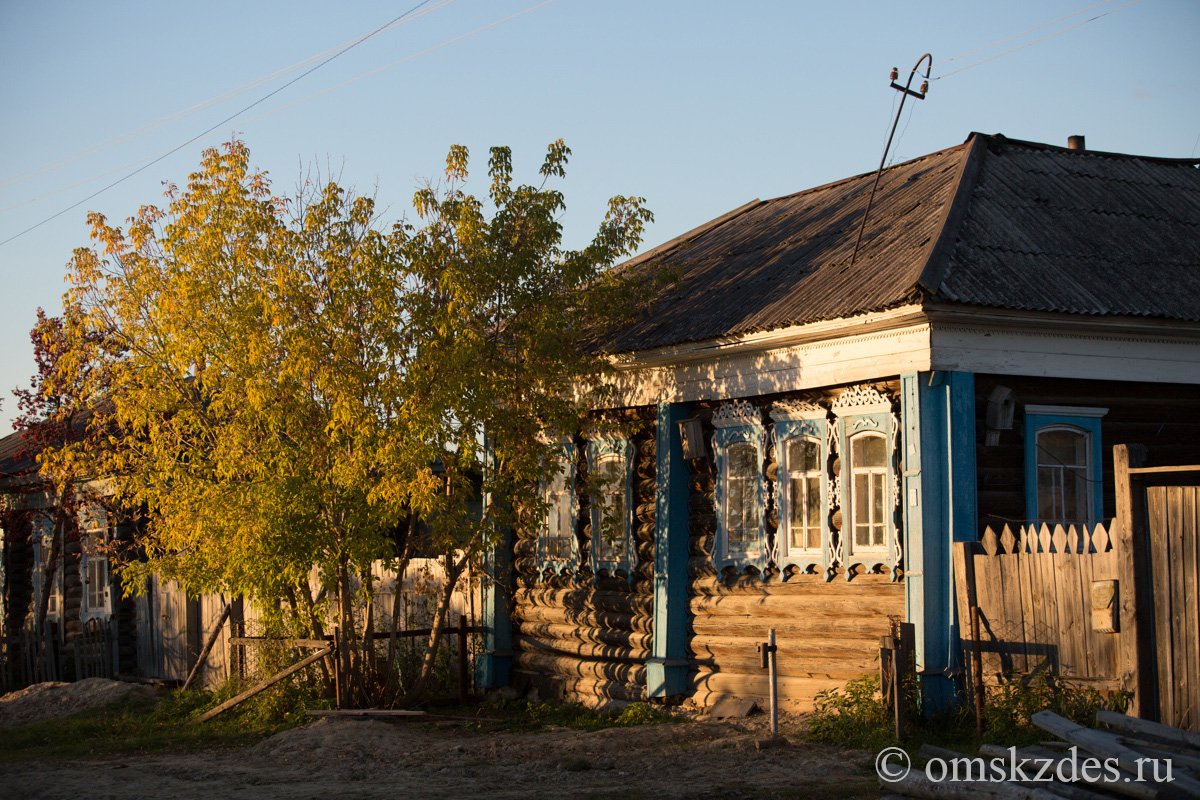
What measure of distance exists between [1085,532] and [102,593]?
16325 millimetres

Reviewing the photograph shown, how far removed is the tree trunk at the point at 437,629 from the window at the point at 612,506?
1.66 meters

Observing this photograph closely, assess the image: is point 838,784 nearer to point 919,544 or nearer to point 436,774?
point 919,544

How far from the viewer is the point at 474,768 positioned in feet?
31.8

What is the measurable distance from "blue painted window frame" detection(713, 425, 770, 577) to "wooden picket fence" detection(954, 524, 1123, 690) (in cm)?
240

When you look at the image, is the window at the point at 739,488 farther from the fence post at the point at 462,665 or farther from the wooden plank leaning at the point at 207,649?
the wooden plank leaning at the point at 207,649

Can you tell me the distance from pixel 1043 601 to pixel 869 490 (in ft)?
6.36

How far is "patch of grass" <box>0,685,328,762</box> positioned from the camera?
12086 mm

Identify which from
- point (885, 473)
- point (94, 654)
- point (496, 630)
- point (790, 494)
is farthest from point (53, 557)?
point (885, 473)

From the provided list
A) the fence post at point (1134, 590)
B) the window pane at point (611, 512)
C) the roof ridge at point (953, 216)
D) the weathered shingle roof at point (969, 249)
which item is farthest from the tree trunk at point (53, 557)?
the fence post at point (1134, 590)

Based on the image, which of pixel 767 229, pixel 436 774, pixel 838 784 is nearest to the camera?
pixel 838 784

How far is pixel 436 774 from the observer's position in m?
9.55

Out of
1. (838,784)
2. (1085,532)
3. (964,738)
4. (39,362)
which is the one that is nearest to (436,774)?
(838,784)

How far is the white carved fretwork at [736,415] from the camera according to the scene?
11922 millimetres

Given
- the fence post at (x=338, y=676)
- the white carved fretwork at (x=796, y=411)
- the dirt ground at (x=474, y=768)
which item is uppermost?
the white carved fretwork at (x=796, y=411)
